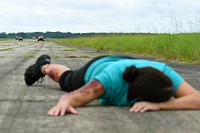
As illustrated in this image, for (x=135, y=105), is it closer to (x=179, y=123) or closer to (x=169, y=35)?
(x=179, y=123)

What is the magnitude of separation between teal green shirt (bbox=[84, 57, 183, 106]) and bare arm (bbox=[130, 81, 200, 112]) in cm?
8

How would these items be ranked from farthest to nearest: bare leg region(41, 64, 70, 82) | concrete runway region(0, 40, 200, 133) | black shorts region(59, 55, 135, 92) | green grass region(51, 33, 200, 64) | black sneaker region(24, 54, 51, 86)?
green grass region(51, 33, 200, 64) < black sneaker region(24, 54, 51, 86) < bare leg region(41, 64, 70, 82) < black shorts region(59, 55, 135, 92) < concrete runway region(0, 40, 200, 133)

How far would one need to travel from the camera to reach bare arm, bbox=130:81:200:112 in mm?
4450

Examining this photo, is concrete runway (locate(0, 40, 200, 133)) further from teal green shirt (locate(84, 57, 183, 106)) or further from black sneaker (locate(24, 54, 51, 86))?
black sneaker (locate(24, 54, 51, 86))

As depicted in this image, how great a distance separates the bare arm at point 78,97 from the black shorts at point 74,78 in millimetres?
815

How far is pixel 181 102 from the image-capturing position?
4.57 m

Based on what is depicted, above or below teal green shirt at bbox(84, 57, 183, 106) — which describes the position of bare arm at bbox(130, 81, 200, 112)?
below

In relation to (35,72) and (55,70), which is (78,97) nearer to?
(55,70)

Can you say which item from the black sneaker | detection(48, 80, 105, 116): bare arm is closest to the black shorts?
the black sneaker

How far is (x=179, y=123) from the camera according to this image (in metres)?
3.98

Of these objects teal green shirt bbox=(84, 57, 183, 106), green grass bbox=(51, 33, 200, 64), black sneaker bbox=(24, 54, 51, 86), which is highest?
teal green shirt bbox=(84, 57, 183, 106)

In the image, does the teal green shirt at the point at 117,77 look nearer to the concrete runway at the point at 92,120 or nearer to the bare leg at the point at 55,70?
the concrete runway at the point at 92,120

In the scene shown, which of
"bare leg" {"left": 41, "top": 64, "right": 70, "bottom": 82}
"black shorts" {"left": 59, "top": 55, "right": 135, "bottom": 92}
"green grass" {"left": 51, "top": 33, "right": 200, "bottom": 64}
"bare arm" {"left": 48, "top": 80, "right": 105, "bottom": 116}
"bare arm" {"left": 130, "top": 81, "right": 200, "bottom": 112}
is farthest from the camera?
"green grass" {"left": 51, "top": 33, "right": 200, "bottom": 64}

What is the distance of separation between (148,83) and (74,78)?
147 cm
